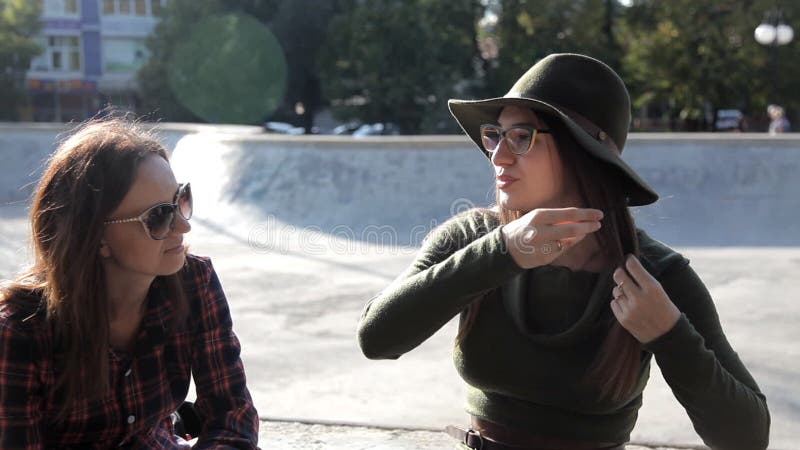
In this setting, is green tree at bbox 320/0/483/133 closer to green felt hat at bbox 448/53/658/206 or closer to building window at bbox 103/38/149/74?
building window at bbox 103/38/149/74

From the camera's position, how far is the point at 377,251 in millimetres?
8875

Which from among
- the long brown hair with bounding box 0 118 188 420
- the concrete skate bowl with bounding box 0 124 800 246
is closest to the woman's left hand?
the long brown hair with bounding box 0 118 188 420

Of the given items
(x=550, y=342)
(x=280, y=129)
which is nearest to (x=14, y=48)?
(x=280, y=129)

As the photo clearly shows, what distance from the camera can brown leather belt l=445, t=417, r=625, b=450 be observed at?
6.28 feet

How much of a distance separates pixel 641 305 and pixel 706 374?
21 centimetres

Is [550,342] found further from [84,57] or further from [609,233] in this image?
[84,57]

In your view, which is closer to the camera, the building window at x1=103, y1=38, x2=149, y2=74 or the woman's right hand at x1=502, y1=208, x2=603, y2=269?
the woman's right hand at x1=502, y1=208, x2=603, y2=269

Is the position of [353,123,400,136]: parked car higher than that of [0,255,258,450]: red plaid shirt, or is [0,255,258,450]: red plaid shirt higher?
[0,255,258,450]: red plaid shirt

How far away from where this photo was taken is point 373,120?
3159 centimetres

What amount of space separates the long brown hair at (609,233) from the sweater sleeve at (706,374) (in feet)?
0.39

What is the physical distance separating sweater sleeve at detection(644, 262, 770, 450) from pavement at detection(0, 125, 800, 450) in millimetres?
642

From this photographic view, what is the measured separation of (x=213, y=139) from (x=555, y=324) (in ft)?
38.2

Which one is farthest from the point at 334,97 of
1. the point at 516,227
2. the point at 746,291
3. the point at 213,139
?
the point at 516,227

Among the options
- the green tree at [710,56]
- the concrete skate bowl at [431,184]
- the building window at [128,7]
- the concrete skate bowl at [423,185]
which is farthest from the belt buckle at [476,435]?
the building window at [128,7]
